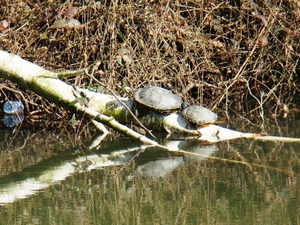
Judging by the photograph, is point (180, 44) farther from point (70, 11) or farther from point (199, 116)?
point (199, 116)

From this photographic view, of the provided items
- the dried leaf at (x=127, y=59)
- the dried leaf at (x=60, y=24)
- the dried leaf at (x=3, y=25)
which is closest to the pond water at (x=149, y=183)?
the dried leaf at (x=127, y=59)

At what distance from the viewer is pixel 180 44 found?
6199mm

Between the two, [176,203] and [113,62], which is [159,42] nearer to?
[113,62]

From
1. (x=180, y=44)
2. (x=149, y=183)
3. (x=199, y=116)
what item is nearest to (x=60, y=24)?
(x=180, y=44)

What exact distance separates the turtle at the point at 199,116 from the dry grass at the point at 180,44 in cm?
62

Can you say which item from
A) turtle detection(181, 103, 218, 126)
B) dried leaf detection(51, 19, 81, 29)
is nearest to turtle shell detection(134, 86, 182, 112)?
turtle detection(181, 103, 218, 126)

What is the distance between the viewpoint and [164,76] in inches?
226

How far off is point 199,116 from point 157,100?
1.10ft

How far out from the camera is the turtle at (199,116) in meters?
4.73

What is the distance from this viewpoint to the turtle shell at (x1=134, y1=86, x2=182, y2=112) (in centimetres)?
482

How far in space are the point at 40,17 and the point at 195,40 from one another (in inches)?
56.5

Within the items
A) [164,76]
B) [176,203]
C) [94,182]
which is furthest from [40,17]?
[176,203]

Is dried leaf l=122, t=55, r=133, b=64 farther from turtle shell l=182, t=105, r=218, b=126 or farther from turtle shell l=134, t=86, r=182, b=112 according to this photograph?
turtle shell l=182, t=105, r=218, b=126

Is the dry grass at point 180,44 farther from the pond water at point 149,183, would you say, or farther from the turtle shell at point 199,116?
the pond water at point 149,183
